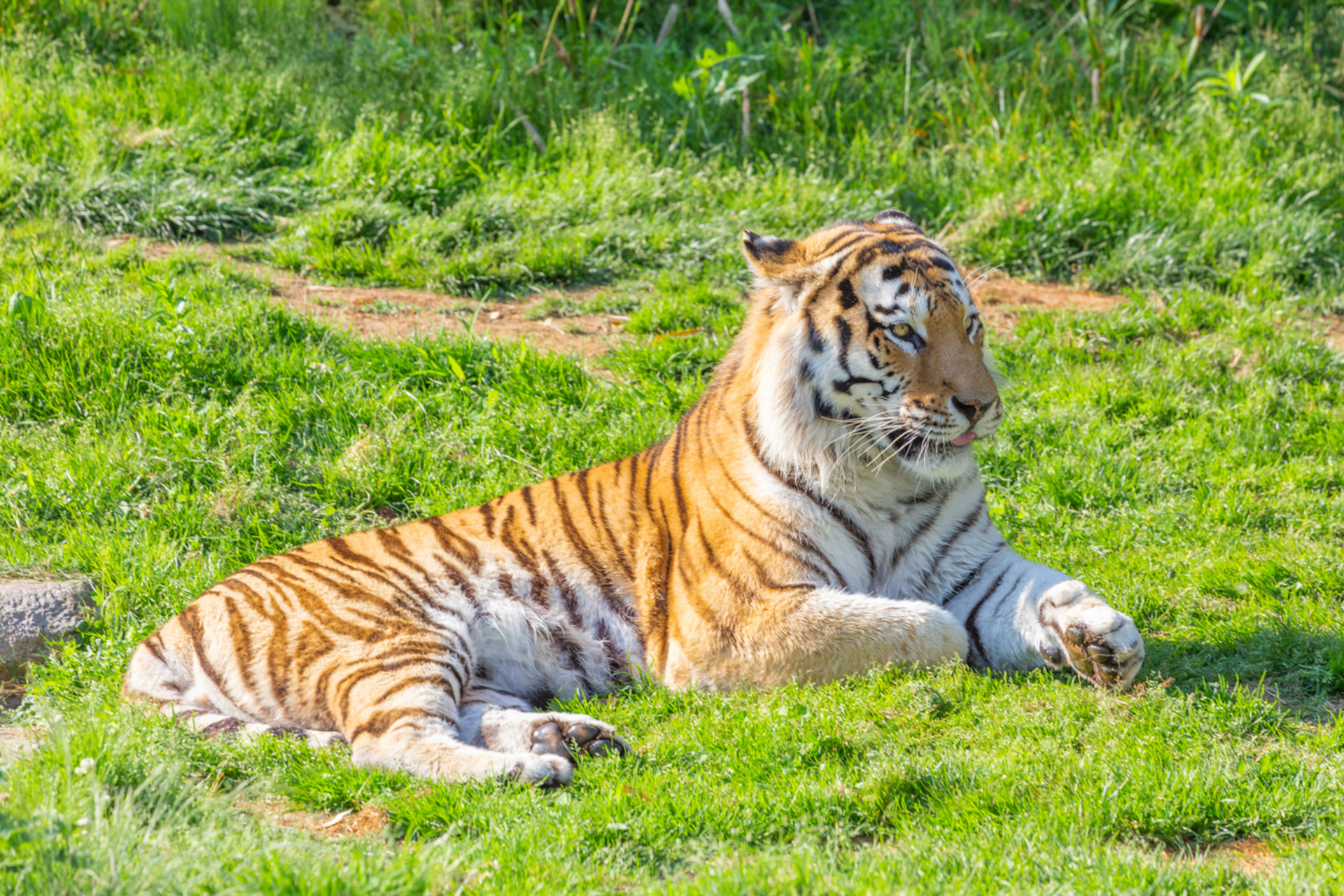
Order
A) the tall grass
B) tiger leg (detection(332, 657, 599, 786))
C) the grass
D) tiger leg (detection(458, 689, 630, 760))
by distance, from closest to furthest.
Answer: the grass < tiger leg (detection(332, 657, 599, 786)) < tiger leg (detection(458, 689, 630, 760)) < the tall grass

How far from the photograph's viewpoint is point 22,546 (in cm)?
523

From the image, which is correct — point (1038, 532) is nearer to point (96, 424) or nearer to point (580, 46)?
point (96, 424)

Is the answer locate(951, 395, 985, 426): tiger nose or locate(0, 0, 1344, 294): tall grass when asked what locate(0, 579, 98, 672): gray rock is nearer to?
locate(0, 0, 1344, 294): tall grass

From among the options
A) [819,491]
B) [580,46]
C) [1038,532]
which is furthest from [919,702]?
[580,46]

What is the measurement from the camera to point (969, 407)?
4.10 meters

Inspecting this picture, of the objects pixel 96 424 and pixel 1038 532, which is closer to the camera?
pixel 1038 532

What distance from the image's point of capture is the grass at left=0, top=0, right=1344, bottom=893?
3.15 meters

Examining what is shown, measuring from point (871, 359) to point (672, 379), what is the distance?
249 cm

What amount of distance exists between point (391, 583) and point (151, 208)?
4.60 metres

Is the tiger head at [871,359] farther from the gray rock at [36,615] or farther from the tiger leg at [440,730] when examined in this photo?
the gray rock at [36,615]

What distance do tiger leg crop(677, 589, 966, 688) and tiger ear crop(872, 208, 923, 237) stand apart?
1.42 meters

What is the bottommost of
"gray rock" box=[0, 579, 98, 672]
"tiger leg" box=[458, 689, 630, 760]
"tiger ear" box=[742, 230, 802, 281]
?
"gray rock" box=[0, 579, 98, 672]

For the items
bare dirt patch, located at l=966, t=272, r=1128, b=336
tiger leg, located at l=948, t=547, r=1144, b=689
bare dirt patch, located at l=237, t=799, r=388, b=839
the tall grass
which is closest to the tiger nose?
tiger leg, located at l=948, t=547, r=1144, b=689

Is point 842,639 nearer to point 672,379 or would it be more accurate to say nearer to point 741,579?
point 741,579
